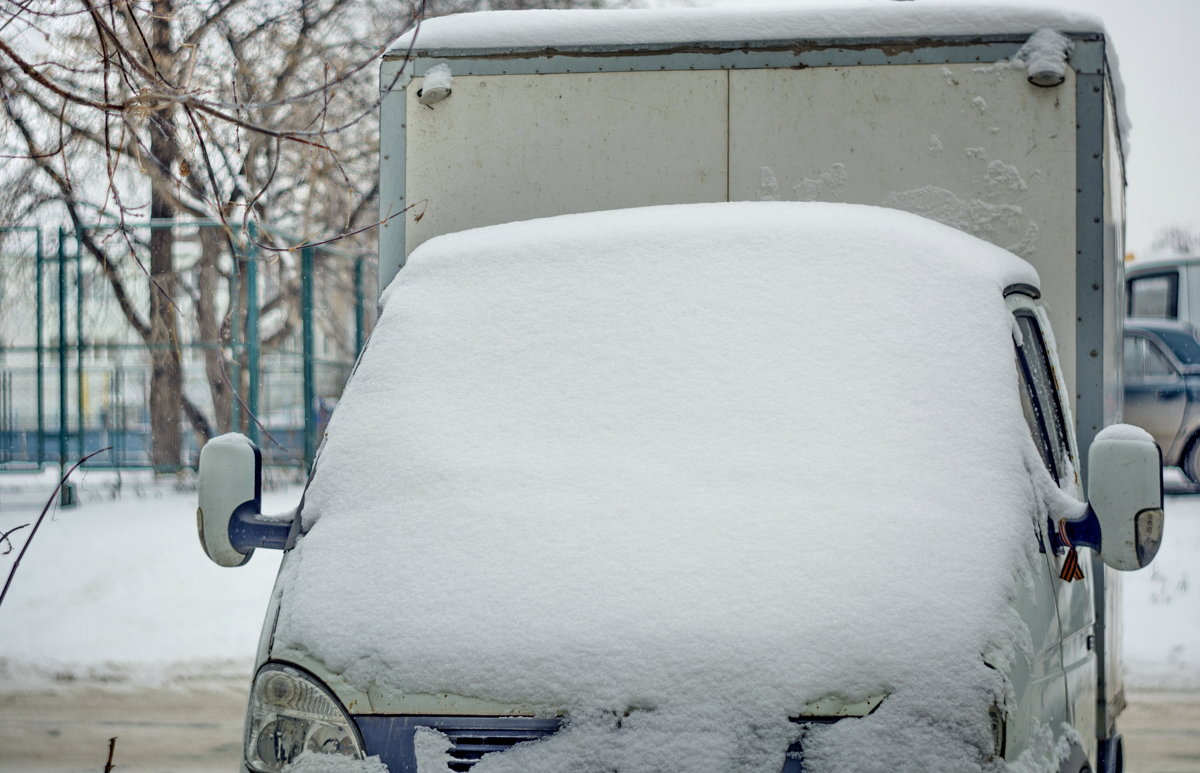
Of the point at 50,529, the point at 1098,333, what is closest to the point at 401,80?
the point at 1098,333

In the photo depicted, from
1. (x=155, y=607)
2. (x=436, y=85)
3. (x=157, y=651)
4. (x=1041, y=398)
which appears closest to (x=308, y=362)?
(x=155, y=607)

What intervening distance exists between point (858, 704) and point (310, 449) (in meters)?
13.4

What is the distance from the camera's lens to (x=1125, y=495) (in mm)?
3117

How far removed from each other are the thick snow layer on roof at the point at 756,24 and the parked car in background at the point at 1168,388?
1348cm

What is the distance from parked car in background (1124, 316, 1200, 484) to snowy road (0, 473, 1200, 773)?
3337 mm

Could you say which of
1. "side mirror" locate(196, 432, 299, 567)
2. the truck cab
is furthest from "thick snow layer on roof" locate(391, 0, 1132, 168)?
"side mirror" locate(196, 432, 299, 567)

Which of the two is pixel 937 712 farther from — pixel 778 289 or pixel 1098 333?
pixel 1098 333

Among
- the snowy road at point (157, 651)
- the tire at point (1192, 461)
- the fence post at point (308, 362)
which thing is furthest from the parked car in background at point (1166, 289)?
the fence post at point (308, 362)

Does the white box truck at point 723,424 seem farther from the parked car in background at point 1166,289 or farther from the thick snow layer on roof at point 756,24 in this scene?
the parked car in background at point 1166,289

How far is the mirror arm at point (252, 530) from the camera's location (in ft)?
11.5

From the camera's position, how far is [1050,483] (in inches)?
131

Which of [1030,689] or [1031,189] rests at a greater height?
[1031,189]

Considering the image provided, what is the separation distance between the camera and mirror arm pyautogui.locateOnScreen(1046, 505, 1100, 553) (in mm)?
3232

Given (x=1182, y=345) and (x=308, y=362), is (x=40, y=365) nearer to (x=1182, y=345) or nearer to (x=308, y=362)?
(x=308, y=362)
